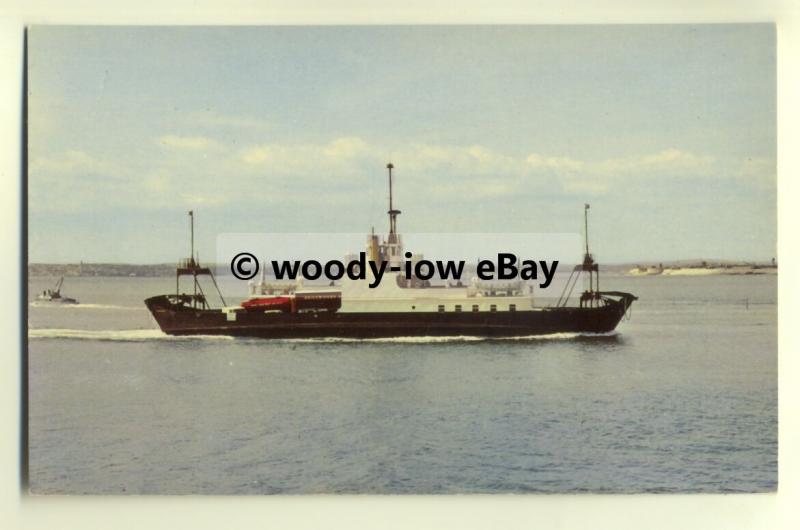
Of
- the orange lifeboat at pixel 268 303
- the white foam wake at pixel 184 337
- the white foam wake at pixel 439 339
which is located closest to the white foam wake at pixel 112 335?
the white foam wake at pixel 184 337

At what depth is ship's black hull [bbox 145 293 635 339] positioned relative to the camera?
248 cm

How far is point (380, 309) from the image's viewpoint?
248 centimetres

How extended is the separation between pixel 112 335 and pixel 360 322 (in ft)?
2.30

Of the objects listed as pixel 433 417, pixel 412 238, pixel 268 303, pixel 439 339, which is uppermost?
pixel 412 238

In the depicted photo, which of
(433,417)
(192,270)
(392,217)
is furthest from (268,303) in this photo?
(433,417)

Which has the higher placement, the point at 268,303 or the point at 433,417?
the point at 268,303

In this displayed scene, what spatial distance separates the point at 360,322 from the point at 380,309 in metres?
0.07

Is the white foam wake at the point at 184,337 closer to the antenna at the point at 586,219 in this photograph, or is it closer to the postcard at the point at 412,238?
the postcard at the point at 412,238

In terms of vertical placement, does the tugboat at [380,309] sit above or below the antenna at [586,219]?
below

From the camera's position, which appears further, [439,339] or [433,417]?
[439,339]

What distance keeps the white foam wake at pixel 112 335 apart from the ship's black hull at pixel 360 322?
0.6 inches

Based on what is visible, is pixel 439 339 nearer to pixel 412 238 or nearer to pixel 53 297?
pixel 412 238

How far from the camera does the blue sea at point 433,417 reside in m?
2.40

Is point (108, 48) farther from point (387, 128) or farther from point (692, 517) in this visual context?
point (692, 517)
